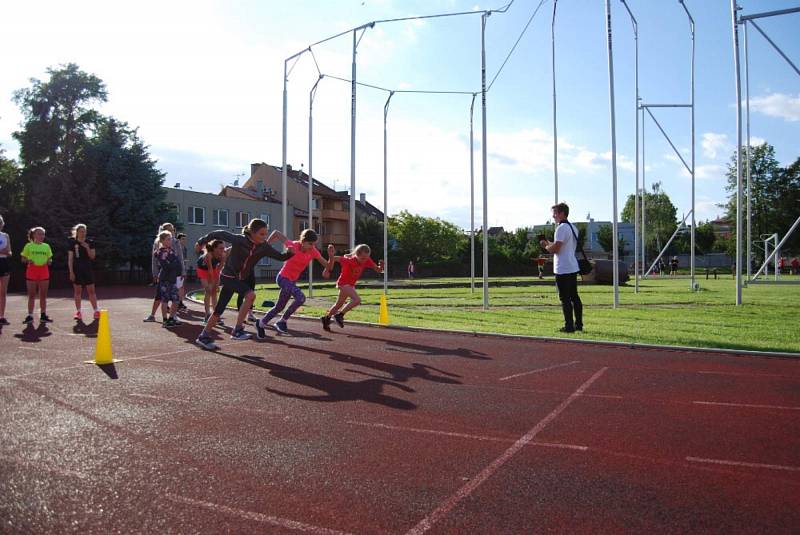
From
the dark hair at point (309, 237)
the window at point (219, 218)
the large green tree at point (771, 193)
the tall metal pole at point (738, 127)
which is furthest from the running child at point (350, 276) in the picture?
the large green tree at point (771, 193)

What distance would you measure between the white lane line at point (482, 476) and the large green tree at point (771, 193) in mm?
76014

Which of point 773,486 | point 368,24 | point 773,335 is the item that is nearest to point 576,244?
point 773,335

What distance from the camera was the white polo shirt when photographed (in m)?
10.6

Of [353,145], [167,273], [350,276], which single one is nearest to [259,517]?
[350,276]

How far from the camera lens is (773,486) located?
3678 mm

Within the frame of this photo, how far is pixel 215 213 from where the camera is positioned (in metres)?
58.8

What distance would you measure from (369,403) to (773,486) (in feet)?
11.0

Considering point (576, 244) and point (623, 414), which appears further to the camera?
point (576, 244)

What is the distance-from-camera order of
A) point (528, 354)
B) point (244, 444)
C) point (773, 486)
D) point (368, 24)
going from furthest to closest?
point (368, 24)
point (528, 354)
point (244, 444)
point (773, 486)

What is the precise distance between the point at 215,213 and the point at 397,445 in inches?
2270

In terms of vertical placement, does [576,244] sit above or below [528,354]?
above

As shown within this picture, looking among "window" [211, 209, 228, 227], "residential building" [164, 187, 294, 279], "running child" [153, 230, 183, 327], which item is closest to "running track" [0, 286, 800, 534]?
"running child" [153, 230, 183, 327]

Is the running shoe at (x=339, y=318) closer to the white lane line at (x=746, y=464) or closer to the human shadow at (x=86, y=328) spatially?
the human shadow at (x=86, y=328)

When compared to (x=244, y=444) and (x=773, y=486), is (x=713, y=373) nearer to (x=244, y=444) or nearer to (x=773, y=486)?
(x=773, y=486)
